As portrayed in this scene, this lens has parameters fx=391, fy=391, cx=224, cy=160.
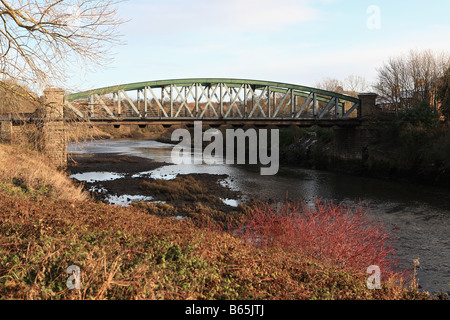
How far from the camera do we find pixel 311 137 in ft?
153

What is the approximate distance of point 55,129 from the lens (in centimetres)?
1673

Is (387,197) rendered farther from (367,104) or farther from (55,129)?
(367,104)

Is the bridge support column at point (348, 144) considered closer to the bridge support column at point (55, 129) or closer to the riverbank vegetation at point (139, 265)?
the bridge support column at point (55, 129)

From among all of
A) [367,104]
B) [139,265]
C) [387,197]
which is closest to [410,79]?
[367,104]

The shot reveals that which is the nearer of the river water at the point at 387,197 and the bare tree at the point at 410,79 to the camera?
the river water at the point at 387,197

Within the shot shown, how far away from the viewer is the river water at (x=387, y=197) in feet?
39.3

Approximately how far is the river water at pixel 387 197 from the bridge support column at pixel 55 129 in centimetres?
127

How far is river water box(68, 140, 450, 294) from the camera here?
11977 millimetres

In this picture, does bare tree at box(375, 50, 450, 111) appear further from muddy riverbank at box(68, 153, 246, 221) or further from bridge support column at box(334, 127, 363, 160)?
muddy riverbank at box(68, 153, 246, 221)

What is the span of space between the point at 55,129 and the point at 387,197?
58.9ft

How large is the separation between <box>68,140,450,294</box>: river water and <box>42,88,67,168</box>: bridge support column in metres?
1.27

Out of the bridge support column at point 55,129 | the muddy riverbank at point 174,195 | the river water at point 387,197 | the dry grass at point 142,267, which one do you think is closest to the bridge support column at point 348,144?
the river water at point 387,197
